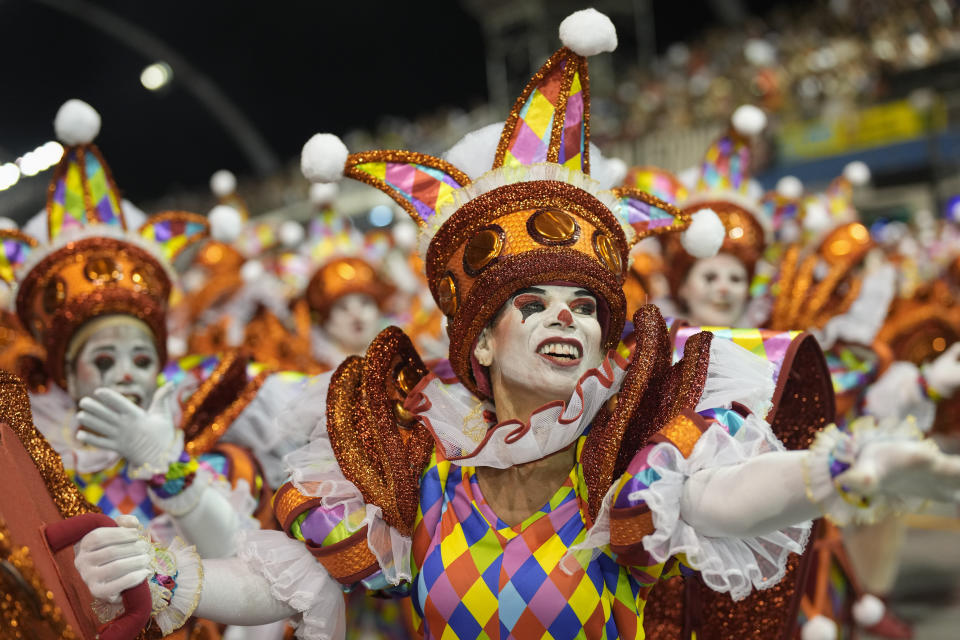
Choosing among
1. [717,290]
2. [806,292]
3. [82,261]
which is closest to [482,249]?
[82,261]

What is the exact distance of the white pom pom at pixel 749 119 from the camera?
154 inches

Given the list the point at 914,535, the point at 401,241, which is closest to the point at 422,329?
the point at 401,241

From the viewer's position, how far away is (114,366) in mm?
3053

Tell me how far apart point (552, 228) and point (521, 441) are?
0.45 meters

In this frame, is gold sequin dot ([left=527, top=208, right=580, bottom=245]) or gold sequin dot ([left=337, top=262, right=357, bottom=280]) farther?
gold sequin dot ([left=337, top=262, right=357, bottom=280])

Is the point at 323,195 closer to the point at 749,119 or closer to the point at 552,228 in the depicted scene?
the point at 749,119

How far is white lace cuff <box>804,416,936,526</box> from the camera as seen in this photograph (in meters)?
1.48

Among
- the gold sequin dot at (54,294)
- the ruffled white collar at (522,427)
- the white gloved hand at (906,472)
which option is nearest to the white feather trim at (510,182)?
the ruffled white collar at (522,427)

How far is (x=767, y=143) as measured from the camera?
1209cm

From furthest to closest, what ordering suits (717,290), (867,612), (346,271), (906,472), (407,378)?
(346,271), (867,612), (717,290), (407,378), (906,472)

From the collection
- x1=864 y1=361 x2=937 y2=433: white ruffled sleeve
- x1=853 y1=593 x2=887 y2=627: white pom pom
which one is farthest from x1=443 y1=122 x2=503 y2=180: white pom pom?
x1=853 y1=593 x2=887 y2=627: white pom pom

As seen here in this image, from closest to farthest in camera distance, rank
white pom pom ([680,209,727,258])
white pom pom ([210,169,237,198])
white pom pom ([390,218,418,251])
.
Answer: white pom pom ([680,209,727,258]) → white pom pom ([210,169,237,198]) → white pom pom ([390,218,418,251])

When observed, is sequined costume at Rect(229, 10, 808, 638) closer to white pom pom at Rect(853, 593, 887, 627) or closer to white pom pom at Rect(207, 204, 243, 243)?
white pom pom at Rect(207, 204, 243, 243)

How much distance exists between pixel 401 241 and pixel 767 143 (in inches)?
284
